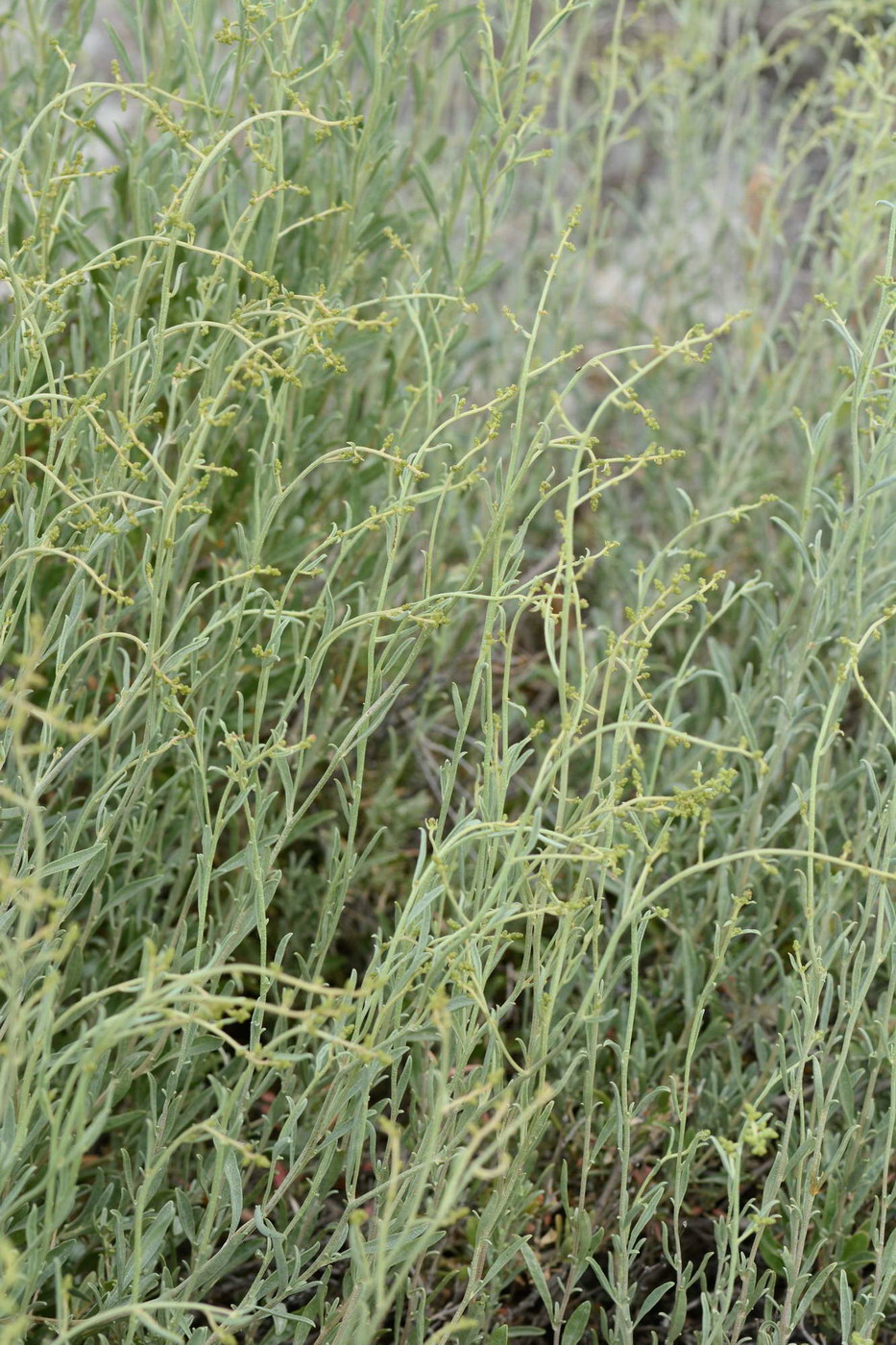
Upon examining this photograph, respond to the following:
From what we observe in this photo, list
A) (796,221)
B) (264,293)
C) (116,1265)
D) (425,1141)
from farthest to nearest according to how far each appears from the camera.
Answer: (796,221) → (264,293) → (116,1265) → (425,1141)

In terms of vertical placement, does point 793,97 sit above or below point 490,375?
above

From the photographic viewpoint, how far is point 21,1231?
1.56 m

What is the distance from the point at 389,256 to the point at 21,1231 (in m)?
1.68

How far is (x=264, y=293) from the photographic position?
75.7 inches

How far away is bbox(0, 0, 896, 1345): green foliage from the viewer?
4.42 ft

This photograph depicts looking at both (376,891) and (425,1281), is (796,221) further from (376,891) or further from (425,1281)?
(425,1281)

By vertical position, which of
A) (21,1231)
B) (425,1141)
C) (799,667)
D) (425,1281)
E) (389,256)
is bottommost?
(425,1281)

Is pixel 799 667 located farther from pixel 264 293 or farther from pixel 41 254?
pixel 41 254

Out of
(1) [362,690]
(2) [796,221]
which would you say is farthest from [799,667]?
(2) [796,221]

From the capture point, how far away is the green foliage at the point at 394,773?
4.42 ft

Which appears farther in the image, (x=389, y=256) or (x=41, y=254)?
(x=389, y=256)

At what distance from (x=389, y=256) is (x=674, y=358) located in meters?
0.94

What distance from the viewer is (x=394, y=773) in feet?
7.11

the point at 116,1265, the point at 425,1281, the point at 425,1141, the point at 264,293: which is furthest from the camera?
the point at 264,293
